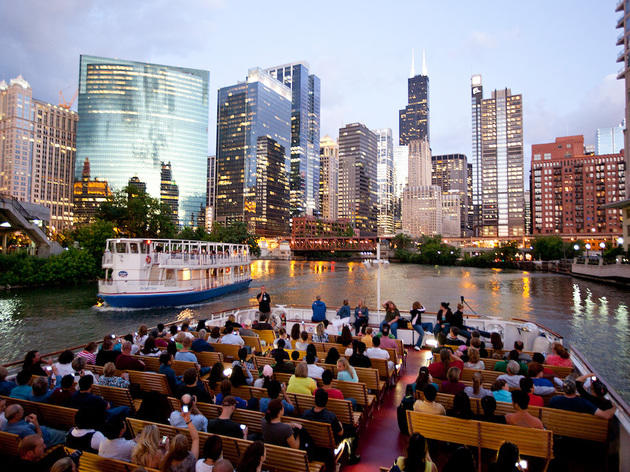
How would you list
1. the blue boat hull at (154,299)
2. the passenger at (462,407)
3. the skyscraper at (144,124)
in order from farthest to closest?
the skyscraper at (144,124) < the blue boat hull at (154,299) < the passenger at (462,407)

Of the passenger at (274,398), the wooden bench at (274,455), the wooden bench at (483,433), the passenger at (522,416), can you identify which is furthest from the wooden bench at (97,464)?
the passenger at (522,416)

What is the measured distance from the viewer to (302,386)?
5.92 meters

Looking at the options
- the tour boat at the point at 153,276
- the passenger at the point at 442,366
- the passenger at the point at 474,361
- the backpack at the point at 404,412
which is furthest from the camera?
the tour boat at the point at 153,276

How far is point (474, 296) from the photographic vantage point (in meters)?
43.8

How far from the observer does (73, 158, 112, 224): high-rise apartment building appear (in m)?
136

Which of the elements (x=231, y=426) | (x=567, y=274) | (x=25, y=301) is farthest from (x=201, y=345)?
(x=567, y=274)

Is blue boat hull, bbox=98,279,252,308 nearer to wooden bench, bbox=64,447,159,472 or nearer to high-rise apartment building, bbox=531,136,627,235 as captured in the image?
wooden bench, bbox=64,447,159,472

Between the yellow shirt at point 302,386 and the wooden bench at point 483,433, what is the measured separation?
5.23ft

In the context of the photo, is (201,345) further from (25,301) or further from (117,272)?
(25,301)

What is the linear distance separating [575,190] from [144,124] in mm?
180154

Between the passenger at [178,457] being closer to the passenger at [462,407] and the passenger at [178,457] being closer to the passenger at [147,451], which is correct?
the passenger at [147,451]

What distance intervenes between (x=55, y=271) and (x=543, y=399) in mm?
53771

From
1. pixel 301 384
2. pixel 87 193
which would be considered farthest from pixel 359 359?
pixel 87 193

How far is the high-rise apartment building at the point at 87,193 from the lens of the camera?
136500mm
